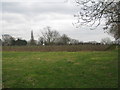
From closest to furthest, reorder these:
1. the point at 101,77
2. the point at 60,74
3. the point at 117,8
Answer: the point at 117,8
the point at 101,77
the point at 60,74

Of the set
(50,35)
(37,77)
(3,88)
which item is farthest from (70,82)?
(50,35)

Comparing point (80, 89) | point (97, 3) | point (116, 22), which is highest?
point (97, 3)

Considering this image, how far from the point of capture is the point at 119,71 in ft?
45.9

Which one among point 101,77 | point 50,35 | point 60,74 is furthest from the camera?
point 50,35

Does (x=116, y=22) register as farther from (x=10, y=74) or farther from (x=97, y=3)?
(x=10, y=74)

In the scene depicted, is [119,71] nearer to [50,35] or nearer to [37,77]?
[37,77]

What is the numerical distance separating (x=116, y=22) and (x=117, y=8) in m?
0.91

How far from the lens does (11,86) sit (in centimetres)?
1102

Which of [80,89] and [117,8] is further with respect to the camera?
[117,8]

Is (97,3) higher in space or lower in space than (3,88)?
higher

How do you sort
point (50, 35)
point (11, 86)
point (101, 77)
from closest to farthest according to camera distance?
point (11, 86) < point (101, 77) < point (50, 35)

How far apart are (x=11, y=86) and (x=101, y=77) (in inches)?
191

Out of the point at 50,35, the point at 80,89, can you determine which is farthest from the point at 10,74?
the point at 50,35

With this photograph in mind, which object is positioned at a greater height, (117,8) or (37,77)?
(117,8)
